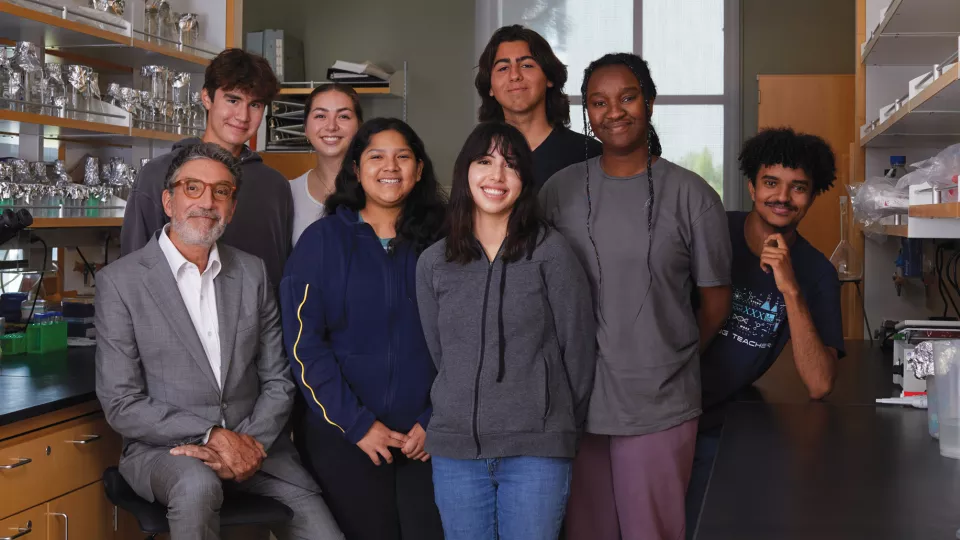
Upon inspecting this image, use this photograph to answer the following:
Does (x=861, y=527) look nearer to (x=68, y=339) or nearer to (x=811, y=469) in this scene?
(x=811, y=469)

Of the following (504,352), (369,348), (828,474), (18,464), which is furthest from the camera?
(369,348)

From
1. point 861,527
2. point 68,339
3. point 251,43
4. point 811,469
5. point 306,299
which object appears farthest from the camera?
point 251,43

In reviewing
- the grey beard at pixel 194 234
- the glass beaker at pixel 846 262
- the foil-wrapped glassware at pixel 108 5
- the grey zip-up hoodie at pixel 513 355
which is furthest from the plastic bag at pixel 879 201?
the foil-wrapped glassware at pixel 108 5

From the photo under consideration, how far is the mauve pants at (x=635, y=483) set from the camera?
1876 mm

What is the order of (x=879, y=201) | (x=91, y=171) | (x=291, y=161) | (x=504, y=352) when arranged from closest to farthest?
(x=504, y=352), (x=879, y=201), (x=91, y=171), (x=291, y=161)

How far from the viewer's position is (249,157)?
2.50m

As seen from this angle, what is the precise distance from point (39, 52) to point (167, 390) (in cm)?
132

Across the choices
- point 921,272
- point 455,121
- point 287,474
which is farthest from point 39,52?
point 455,121

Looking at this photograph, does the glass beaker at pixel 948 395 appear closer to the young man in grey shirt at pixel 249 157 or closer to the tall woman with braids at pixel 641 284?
the tall woman with braids at pixel 641 284

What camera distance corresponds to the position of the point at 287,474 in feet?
6.76

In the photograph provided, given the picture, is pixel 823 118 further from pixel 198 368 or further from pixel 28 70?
pixel 198 368

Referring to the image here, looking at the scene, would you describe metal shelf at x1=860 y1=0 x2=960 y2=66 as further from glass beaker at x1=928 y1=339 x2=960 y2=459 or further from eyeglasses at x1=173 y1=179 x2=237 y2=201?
eyeglasses at x1=173 y1=179 x2=237 y2=201

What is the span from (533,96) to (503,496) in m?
1.05

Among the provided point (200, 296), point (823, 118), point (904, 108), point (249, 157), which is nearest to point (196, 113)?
point (249, 157)
